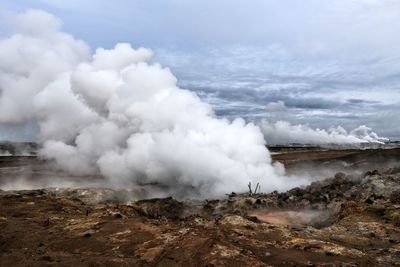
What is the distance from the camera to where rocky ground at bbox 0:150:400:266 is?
39.9 feet

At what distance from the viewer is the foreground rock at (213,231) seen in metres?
12.1

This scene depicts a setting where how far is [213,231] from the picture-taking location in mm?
14602

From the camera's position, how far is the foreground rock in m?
12.1

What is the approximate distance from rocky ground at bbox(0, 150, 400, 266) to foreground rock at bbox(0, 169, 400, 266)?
0.03m

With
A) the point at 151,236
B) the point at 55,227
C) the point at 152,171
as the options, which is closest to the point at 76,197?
the point at 152,171

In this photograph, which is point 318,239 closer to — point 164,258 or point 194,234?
point 194,234

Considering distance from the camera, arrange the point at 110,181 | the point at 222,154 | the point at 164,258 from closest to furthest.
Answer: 1. the point at 164,258
2. the point at 222,154
3. the point at 110,181

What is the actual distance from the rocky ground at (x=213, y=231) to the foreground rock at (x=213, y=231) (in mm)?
31

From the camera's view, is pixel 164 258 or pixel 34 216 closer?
pixel 164 258

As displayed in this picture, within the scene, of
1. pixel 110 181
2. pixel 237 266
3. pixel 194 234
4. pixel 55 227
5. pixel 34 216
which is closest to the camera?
pixel 237 266

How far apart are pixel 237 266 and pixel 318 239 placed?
4.70 m

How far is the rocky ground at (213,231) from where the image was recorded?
12148mm

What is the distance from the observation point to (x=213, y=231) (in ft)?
47.9

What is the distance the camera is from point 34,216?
18578 millimetres
